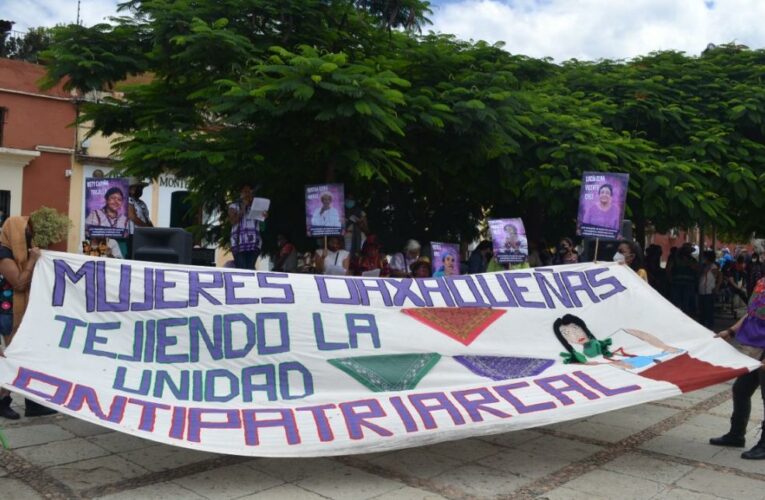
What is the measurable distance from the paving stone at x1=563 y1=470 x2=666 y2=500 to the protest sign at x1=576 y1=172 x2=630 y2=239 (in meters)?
4.09

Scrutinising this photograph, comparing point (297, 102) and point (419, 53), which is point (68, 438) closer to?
point (297, 102)

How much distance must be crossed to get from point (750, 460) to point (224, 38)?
24.6 feet

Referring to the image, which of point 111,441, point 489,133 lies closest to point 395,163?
point 489,133

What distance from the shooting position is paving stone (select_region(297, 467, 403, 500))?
184 inches

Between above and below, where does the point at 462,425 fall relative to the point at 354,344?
below

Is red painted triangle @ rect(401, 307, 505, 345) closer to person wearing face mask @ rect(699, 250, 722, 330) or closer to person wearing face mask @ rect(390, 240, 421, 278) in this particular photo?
person wearing face mask @ rect(390, 240, 421, 278)

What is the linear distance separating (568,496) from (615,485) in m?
0.46

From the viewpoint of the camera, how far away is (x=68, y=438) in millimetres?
5762

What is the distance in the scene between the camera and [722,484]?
5059mm

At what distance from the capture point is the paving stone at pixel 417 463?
5.18 meters

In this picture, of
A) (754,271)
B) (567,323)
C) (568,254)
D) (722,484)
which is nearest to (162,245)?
(567,323)

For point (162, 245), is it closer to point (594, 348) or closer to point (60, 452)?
point (60, 452)

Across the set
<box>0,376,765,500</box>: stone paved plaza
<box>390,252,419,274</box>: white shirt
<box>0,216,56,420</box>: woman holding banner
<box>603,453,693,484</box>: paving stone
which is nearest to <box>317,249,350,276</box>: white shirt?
<box>390,252,419,274</box>: white shirt

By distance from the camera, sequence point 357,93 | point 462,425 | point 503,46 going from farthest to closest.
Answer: point 503,46
point 357,93
point 462,425
